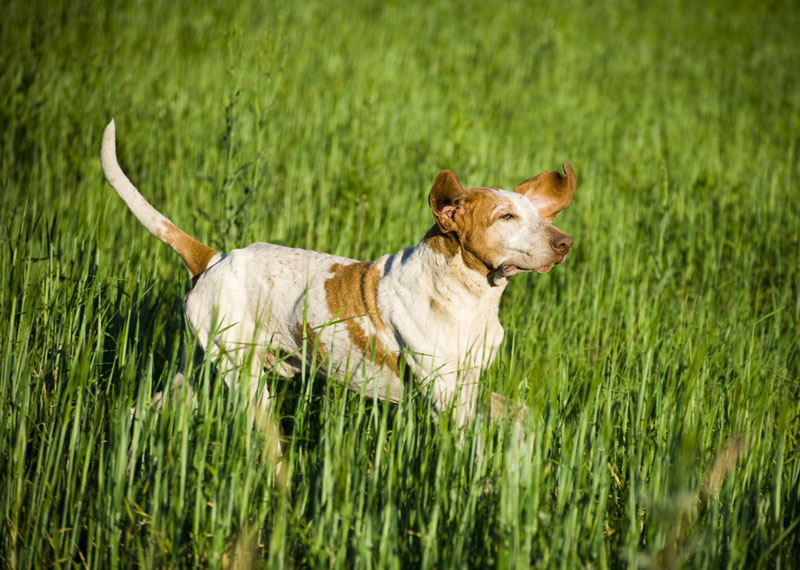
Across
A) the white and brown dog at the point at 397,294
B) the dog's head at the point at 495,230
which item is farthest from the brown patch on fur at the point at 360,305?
the dog's head at the point at 495,230

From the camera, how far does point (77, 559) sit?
240 cm

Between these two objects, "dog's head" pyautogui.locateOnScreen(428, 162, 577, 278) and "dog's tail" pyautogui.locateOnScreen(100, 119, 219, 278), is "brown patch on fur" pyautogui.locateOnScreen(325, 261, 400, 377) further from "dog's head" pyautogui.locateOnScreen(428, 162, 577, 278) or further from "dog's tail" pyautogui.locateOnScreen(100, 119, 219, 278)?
"dog's tail" pyautogui.locateOnScreen(100, 119, 219, 278)

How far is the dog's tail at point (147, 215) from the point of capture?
3.23 meters

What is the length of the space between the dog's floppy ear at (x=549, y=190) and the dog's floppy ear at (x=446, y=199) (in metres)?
0.48

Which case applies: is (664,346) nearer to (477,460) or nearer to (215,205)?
(477,460)

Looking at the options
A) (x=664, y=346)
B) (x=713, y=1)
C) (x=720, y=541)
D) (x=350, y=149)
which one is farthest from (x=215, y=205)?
(x=713, y=1)

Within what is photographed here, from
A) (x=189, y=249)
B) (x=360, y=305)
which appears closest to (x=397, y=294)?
(x=360, y=305)

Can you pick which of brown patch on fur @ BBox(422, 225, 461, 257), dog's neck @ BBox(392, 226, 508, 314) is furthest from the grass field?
brown patch on fur @ BBox(422, 225, 461, 257)

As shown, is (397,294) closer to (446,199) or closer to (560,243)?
(446,199)

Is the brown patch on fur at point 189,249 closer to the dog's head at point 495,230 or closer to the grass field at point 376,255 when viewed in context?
the grass field at point 376,255

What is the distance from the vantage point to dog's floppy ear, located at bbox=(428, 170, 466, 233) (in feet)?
9.12

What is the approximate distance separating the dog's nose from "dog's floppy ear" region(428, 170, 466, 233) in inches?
16.2

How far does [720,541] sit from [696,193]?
494 centimetres

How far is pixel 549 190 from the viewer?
323 cm
